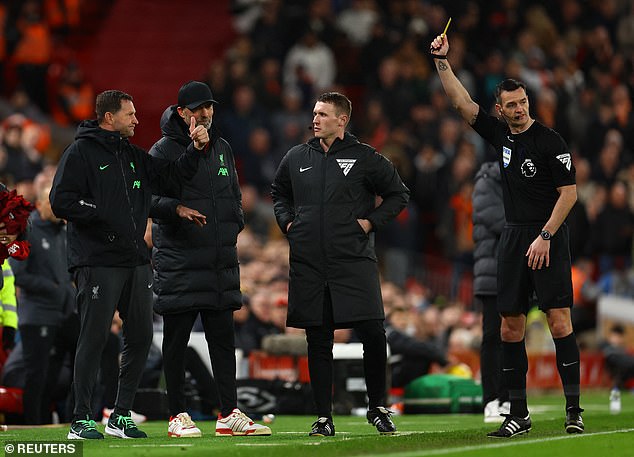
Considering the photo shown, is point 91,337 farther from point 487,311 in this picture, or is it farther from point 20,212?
point 487,311

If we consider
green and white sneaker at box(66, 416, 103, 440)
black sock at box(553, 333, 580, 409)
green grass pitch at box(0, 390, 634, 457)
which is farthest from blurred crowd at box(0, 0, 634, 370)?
green and white sneaker at box(66, 416, 103, 440)

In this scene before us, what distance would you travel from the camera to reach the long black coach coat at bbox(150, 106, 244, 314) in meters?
10.6

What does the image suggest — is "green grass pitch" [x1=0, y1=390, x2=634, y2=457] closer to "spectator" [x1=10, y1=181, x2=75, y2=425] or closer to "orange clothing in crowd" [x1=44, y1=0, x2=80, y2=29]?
"spectator" [x1=10, y1=181, x2=75, y2=425]

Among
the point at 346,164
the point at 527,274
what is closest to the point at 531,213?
the point at 527,274

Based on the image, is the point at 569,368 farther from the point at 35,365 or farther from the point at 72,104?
the point at 72,104

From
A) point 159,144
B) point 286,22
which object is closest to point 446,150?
point 286,22

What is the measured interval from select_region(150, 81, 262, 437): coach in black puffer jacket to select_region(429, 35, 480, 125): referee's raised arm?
1.63 metres

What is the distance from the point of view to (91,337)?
10.3m

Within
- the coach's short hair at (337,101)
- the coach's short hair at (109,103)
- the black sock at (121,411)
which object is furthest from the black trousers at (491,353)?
the coach's short hair at (109,103)

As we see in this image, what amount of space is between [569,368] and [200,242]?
2688mm

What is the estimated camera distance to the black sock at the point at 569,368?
10.4 m

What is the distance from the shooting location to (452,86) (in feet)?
34.3

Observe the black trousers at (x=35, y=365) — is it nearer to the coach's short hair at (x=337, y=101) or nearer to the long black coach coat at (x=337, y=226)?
the long black coach coat at (x=337, y=226)

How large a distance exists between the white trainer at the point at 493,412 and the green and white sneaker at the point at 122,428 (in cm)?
338
